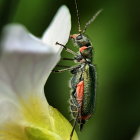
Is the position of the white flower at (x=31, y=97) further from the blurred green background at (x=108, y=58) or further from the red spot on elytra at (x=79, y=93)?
the blurred green background at (x=108, y=58)

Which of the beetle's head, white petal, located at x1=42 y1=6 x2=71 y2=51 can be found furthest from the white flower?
the beetle's head

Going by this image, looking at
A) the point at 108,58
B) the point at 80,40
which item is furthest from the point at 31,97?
the point at 108,58

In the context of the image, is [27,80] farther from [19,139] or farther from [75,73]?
[75,73]

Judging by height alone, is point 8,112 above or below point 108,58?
above

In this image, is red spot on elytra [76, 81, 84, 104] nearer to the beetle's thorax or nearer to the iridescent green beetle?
the iridescent green beetle

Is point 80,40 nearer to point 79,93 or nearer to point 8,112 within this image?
point 79,93

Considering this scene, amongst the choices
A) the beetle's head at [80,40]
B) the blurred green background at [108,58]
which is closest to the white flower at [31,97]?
the beetle's head at [80,40]
